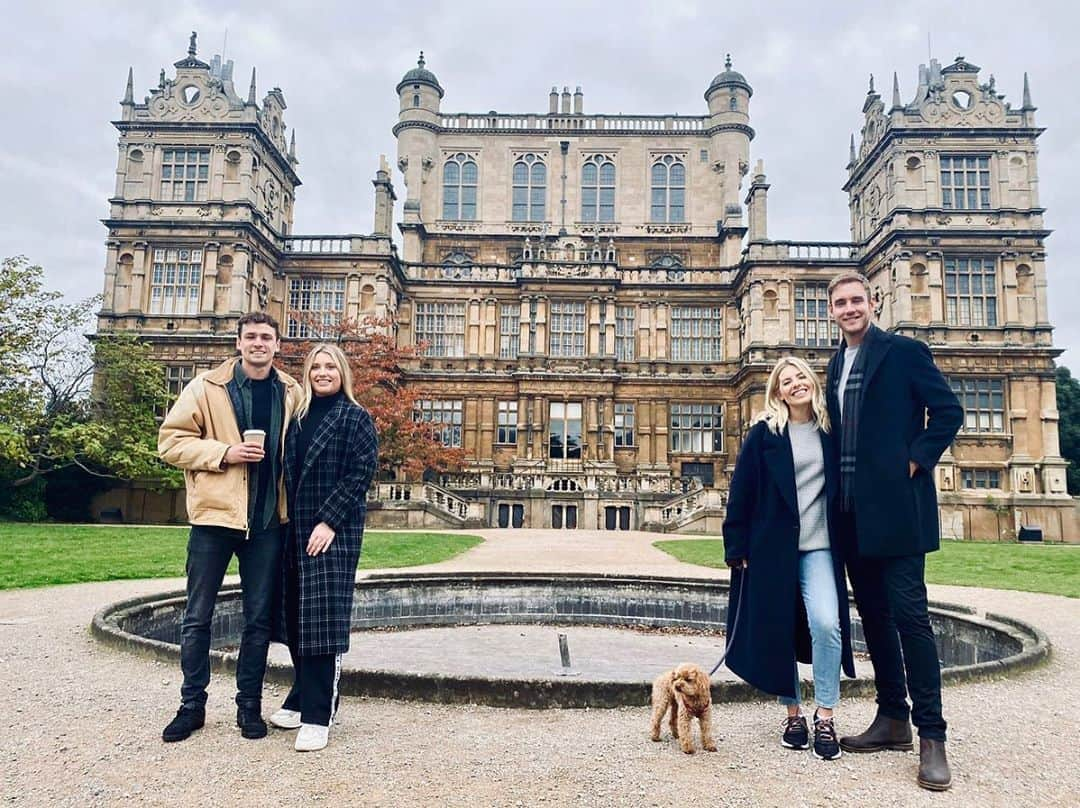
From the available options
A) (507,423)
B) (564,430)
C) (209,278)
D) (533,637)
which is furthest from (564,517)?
(533,637)

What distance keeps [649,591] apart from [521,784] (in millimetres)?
6970

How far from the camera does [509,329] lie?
33625mm

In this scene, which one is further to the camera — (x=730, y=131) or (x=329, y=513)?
(x=730, y=131)

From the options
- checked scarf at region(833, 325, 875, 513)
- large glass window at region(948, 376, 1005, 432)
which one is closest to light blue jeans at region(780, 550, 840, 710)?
checked scarf at region(833, 325, 875, 513)

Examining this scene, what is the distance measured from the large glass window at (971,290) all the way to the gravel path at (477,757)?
1102 inches

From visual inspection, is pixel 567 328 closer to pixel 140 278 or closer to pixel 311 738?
pixel 140 278

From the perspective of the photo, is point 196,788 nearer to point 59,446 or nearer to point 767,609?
point 767,609

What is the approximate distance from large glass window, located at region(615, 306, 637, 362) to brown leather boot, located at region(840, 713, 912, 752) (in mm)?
29770

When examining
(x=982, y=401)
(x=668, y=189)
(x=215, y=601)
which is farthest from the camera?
(x=668, y=189)

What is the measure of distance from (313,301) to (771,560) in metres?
30.8

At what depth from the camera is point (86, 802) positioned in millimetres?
3312

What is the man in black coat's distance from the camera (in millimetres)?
3836

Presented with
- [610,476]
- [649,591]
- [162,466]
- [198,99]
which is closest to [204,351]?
[162,466]

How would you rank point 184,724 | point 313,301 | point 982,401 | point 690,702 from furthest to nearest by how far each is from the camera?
1. point 313,301
2. point 982,401
3. point 184,724
4. point 690,702
